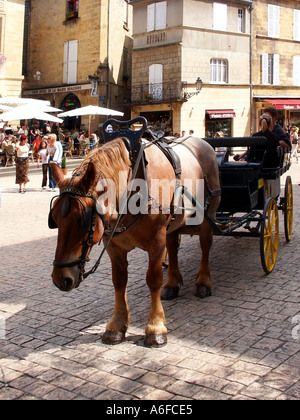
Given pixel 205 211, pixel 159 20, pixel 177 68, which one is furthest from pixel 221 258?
pixel 159 20

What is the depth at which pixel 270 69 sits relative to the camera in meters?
30.8

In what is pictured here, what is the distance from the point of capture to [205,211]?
4926 mm

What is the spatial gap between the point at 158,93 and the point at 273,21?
9217 millimetres

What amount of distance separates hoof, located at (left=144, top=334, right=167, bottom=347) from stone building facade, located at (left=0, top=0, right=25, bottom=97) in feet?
88.3

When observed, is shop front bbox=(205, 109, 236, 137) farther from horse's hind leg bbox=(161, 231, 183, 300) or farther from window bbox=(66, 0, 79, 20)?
horse's hind leg bbox=(161, 231, 183, 300)

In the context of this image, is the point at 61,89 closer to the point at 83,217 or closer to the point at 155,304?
the point at 155,304

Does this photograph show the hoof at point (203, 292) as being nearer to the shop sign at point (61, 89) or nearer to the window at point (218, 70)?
the window at point (218, 70)

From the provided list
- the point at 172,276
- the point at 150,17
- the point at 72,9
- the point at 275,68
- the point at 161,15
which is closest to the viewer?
the point at 172,276

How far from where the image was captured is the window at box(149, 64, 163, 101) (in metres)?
29.5

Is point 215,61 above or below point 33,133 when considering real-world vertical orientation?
above

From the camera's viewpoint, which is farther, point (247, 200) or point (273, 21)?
point (273, 21)

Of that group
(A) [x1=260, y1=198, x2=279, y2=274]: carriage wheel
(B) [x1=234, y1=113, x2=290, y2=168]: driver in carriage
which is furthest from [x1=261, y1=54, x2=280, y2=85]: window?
(A) [x1=260, y1=198, x2=279, y2=274]: carriage wheel

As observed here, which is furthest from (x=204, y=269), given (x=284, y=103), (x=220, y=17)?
(x=220, y=17)

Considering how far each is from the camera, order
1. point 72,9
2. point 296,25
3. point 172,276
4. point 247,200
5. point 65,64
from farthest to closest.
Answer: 1. point 65,64
2. point 72,9
3. point 296,25
4. point 247,200
5. point 172,276
